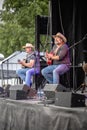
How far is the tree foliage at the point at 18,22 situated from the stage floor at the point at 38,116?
904 cm

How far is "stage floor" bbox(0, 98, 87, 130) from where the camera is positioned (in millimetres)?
4584

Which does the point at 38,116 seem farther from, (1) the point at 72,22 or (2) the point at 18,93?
(1) the point at 72,22

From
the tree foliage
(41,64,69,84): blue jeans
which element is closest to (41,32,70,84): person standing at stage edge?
(41,64,69,84): blue jeans

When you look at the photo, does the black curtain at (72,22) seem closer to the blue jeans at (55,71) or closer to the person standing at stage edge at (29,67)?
the person standing at stage edge at (29,67)

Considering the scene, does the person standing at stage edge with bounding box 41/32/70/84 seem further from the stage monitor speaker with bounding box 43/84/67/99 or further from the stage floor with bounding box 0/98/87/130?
the stage monitor speaker with bounding box 43/84/67/99

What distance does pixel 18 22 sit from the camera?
16.8 meters

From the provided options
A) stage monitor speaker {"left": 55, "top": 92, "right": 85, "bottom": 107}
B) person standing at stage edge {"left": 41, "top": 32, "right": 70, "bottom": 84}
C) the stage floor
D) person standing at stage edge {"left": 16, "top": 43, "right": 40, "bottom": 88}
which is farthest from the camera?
person standing at stage edge {"left": 16, "top": 43, "right": 40, "bottom": 88}

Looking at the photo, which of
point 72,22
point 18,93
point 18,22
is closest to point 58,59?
point 18,93

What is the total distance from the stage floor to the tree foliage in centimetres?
904

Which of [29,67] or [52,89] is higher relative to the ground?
[29,67]

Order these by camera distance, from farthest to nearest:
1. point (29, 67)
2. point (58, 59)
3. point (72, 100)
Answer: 1. point (29, 67)
2. point (58, 59)
3. point (72, 100)

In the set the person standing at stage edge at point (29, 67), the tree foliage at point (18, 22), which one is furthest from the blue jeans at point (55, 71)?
the tree foliage at point (18, 22)

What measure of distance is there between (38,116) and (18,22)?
11.7 meters

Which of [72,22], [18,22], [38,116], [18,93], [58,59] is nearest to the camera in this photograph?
[38,116]
